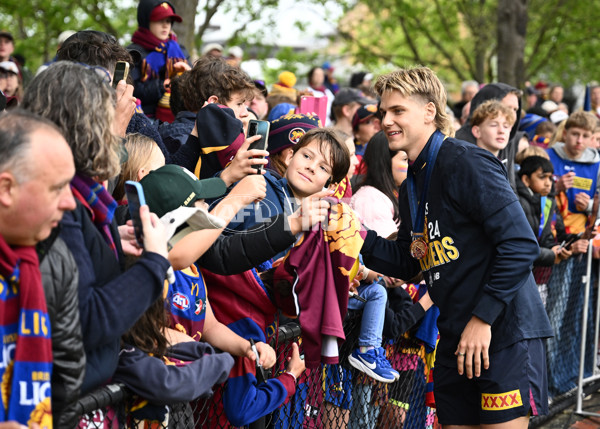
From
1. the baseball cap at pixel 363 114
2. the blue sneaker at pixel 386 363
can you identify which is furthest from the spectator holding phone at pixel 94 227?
the baseball cap at pixel 363 114

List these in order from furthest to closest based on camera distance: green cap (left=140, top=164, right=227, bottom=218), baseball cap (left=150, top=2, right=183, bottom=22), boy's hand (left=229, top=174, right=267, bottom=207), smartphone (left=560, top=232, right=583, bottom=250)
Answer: smartphone (left=560, top=232, right=583, bottom=250)
baseball cap (left=150, top=2, right=183, bottom=22)
boy's hand (left=229, top=174, right=267, bottom=207)
green cap (left=140, top=164, right=227, bottom=218)

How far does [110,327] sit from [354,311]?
220cm

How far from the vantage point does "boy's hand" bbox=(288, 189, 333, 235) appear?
308 centimetres

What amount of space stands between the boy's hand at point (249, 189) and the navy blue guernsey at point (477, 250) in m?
0.95

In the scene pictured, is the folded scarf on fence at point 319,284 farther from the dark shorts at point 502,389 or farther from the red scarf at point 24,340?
the red scarf at point 24,340

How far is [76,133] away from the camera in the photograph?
87.2 inches

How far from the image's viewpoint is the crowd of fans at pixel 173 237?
1.98 metres

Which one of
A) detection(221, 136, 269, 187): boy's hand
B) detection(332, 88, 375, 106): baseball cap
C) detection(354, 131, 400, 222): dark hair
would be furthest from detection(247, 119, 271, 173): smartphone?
detection(332, 88, 375, 106): baseball cap

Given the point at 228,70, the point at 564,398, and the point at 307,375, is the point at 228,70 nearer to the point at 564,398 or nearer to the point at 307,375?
the point at 307,375

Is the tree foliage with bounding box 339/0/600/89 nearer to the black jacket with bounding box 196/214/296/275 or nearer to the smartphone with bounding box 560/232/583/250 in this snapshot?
the smartphone with bounding box 560/232/583/250

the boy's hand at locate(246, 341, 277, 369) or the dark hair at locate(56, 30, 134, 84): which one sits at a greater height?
the dark hair at locate(56, 30, 134, 84)

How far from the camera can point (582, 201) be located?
752cm

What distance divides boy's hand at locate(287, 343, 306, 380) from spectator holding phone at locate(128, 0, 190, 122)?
2.94m

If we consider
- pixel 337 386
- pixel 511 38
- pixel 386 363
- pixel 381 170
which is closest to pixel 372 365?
pixel 386 363
